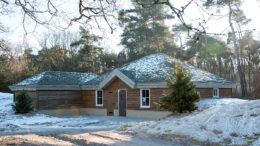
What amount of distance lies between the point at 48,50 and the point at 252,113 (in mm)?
35524

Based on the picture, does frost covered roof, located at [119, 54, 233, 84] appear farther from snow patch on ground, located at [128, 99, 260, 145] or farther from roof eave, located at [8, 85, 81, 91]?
snow patch on ground, located at [128, 99, 260, 145]

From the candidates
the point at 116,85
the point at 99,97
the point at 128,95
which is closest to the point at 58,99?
the point at 99,97

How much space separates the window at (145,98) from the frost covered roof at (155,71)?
2.73ft

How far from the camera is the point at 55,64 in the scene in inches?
1665

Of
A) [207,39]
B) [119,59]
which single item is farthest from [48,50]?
[207,39]

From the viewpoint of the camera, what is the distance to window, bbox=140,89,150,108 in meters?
20.0

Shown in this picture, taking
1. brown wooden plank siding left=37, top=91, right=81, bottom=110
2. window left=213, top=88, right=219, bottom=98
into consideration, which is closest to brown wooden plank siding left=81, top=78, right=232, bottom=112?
window left=213, top=88, right=219, bottom=98

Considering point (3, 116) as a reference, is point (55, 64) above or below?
above

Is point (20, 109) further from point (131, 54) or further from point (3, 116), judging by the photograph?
point (131, 54)

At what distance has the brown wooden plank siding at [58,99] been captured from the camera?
73.2 ft

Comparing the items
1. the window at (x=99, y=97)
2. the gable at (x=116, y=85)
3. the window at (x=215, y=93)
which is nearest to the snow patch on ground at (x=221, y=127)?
the gable at (x=116, y=85)

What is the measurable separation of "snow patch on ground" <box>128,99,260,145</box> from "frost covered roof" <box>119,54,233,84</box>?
6.86 m

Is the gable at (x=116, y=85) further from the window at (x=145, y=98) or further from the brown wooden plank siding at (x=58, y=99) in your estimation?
the brown wooden plank siding at (x=58, y=99)

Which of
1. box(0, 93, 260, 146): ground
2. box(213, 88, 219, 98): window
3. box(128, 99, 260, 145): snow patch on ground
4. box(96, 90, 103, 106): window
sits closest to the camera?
box(0, 93, 260, 146): ground
